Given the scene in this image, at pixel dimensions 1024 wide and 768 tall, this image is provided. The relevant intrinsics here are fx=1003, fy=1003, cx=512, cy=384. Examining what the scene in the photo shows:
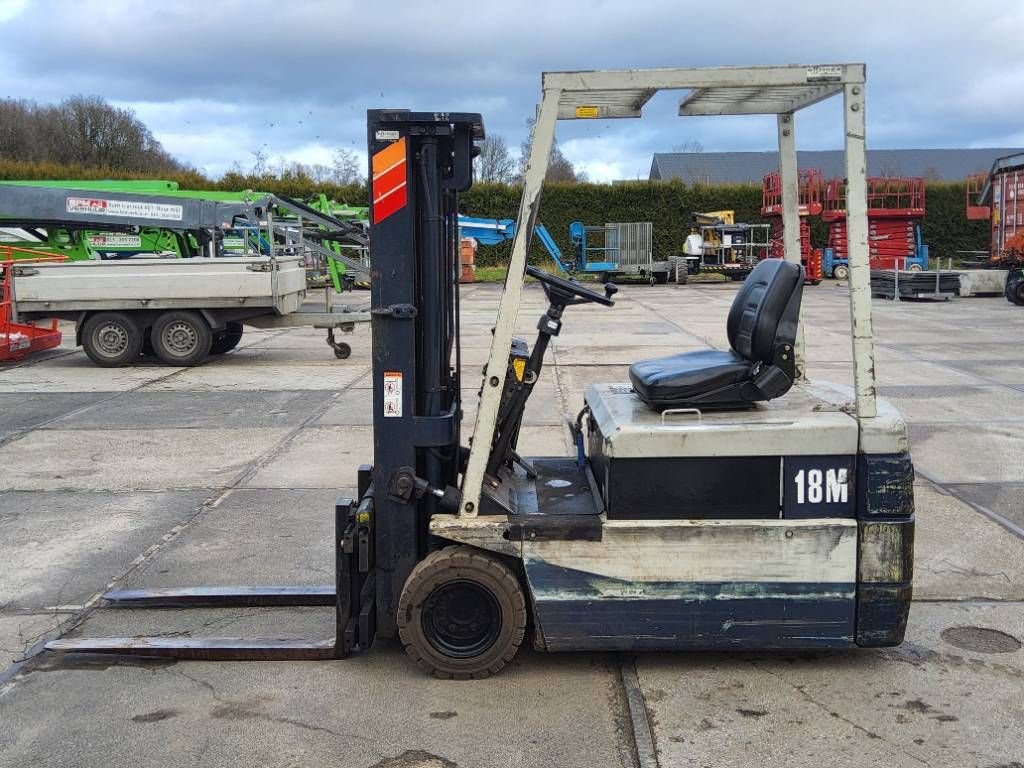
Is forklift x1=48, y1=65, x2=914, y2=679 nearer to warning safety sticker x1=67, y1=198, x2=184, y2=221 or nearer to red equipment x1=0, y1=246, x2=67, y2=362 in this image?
red equipment x1=0, y1=246, x2=67, y2=362

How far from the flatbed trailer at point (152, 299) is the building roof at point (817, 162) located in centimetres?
5305

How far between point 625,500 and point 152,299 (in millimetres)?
11059

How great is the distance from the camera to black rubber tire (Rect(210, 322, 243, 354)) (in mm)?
14641

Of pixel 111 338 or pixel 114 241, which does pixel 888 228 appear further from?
pixel 111 338

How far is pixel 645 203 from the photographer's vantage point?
124ft

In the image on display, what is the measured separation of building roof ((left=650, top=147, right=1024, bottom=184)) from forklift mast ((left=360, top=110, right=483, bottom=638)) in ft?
201

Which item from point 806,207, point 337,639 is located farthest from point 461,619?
point 806,207

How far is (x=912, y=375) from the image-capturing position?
12.3 m

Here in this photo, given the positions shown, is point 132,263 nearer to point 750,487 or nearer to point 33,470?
point 33,470

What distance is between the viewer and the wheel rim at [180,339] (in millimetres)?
13664

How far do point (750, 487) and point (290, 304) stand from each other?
1113 cm

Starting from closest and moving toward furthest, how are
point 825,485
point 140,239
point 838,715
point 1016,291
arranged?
point 838,715 → point 825,485 → point 140,239 → point 1016,291

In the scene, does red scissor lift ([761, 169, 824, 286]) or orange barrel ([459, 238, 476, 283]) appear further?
orange barrel ([459, 238, 476, 283])

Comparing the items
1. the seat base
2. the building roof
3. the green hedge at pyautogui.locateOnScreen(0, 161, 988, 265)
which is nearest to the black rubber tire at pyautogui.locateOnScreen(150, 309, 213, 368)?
the seat base
